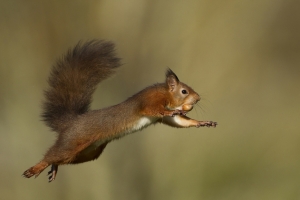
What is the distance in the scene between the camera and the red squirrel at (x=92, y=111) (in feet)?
8.05

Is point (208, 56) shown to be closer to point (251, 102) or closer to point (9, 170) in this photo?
point (251, 102)

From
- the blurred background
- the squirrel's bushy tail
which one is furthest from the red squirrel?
the blurred background

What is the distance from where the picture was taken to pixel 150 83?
3.95 metres

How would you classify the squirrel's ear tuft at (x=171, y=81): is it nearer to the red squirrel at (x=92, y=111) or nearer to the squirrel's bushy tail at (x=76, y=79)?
the red squirrel at (x=92, y=111)

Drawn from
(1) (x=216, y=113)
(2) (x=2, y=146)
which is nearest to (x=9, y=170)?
(2) (x=2, y=146)

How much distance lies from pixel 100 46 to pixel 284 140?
6.49 feet

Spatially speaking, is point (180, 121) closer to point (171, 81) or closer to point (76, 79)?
point (171, 81)

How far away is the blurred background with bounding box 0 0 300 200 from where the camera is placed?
3980 millimetres

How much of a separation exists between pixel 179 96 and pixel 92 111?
369mm

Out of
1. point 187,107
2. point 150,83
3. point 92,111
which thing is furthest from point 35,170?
point 150,83

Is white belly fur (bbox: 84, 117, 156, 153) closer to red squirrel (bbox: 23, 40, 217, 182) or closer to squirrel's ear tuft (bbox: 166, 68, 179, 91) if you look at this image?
red squirrel (bbox: 23, 40, 217, 182)

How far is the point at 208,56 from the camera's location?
13.9 feet

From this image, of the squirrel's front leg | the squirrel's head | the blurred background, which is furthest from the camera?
the blurred background

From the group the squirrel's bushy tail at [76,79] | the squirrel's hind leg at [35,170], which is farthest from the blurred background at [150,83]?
the squirrel's hind leg at [35,170]
